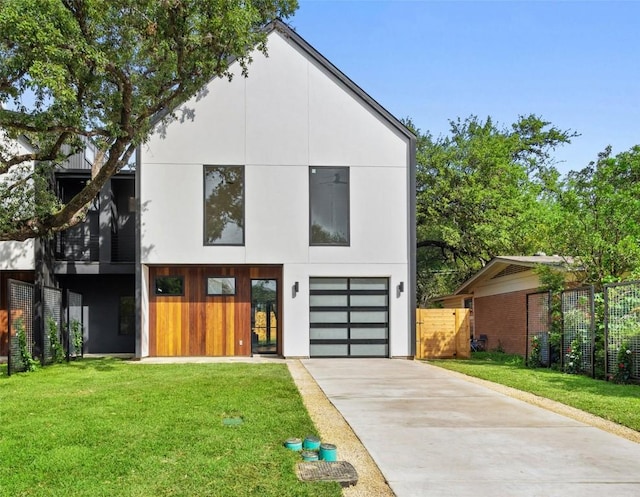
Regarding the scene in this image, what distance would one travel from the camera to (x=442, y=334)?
16.9 metres

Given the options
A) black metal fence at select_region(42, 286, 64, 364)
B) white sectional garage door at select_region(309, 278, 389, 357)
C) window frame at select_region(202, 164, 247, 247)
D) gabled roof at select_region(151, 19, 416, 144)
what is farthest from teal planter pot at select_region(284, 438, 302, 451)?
gabled roof at select_region(151, 19, 416, 144)

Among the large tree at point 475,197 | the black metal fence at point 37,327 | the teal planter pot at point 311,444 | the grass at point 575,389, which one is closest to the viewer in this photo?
the teal planter pot at point 311,444

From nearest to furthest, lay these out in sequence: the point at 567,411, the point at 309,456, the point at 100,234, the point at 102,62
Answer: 1. the point at 309,456
2. the point at 567,411
3. the point at 102,62
4. the point at 100,234

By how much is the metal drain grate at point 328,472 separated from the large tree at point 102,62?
785 cm

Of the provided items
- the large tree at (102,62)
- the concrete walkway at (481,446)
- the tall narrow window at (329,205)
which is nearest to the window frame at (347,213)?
the tall narrow window at (329,205)

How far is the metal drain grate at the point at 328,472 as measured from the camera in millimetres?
4531

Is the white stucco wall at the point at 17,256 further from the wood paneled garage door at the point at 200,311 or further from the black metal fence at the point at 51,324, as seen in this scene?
the wood paneled garage door at the point at 200,311

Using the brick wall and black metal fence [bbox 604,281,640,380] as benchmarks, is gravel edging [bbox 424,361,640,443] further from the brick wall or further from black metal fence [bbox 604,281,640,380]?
the brick wall

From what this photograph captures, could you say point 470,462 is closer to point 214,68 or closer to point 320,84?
point 214,68

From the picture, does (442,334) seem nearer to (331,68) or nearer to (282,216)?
(282,216)

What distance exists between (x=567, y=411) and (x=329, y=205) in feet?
30.4

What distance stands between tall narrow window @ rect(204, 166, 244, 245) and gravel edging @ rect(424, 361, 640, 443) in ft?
25.0

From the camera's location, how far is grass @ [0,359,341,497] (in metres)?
4.35

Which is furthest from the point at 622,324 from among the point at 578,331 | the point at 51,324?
the point at 51,324
